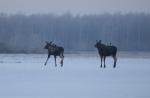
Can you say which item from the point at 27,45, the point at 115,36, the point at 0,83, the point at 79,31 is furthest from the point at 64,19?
the point at 0,83

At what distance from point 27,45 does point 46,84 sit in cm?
5739

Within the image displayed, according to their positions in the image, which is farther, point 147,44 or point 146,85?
point 147,44

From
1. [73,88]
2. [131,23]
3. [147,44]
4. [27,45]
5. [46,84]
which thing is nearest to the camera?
[73,88]

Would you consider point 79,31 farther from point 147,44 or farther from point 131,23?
point 147,44

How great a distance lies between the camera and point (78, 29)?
87.7 metres

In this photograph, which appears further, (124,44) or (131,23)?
(131,23)

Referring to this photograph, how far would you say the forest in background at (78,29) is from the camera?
260 feet

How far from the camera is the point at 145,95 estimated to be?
1130 cm

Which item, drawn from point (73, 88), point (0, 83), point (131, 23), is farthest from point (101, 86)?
point (131, 23)

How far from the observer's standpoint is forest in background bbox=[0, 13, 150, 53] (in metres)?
79.2

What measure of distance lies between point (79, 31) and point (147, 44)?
15938 mm

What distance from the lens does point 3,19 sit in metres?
87.4

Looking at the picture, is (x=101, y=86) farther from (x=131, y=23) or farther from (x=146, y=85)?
(x=131, y=23)

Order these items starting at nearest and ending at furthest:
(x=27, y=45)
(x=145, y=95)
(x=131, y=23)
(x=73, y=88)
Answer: (x=145, y=95), (x=73, y=88), (x=27, y=45), (x=131, y=23)
